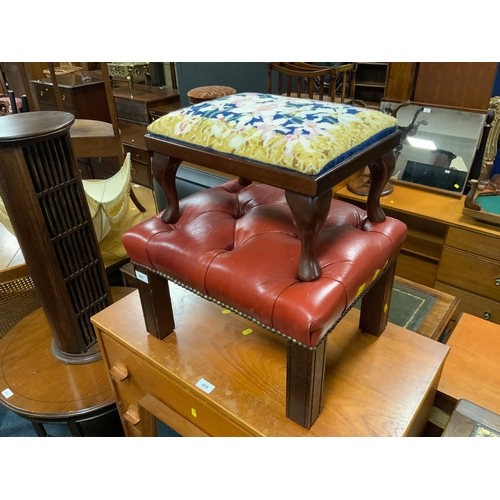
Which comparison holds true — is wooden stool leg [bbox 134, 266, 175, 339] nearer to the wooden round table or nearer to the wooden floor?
the wooden round table

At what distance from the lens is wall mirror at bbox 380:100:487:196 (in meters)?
2.09

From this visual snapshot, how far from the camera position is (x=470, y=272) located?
2016 mm

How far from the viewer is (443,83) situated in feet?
6.88

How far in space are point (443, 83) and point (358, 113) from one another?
161 centimetres

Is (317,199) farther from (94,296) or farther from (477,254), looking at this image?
(477,254)

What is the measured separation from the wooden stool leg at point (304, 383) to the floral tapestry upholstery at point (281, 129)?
0.33 metres

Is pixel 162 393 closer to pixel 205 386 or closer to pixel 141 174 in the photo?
pixel 205 386

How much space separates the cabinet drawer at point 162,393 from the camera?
37.0 inches

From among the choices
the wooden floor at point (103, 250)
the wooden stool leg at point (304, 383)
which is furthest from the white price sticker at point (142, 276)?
the wooden floor at point (103, 250)

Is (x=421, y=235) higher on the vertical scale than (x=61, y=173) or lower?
lower

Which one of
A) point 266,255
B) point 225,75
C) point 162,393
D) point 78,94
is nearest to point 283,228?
point 266,255

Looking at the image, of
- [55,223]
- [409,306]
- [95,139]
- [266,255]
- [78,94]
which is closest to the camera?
[266,255]

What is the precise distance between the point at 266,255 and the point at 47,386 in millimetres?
1162

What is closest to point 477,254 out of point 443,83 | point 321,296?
point 443,83
